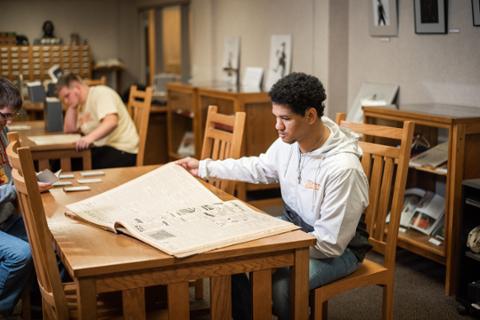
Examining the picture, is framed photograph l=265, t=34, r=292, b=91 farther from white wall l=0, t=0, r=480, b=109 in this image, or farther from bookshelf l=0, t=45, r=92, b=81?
bookshelf l=0, t=45, r=92, b=81

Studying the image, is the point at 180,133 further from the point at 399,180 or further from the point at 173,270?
the point at 173,270

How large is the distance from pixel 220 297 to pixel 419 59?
2.67 meters

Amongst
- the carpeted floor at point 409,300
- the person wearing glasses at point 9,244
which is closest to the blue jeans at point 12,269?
the person wearing glasses at point 9,244

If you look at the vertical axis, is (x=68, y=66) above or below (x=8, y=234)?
above

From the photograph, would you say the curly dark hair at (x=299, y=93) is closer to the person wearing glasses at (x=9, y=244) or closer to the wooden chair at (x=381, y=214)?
the wooden chair at (x=381, y=214)

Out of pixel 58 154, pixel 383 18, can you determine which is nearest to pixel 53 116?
pixel 58 154

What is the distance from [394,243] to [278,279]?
53 centimetres

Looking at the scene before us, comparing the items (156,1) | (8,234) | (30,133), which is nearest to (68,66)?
(156,1)

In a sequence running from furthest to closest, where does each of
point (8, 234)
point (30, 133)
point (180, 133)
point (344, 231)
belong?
point (180, 133)
point (30, 133)
point (8, 234)
point (344, 231)

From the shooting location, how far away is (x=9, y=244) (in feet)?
8.49

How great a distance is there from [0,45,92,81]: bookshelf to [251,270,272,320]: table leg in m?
6.44

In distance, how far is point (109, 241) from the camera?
1980 millimetres

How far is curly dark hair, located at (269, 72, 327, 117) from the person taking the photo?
89.7 inches

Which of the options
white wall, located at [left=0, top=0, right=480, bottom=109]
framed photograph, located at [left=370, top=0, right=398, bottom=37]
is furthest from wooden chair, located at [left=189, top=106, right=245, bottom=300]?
framed photograph, located at [left=370, top=0, right=398, bottom=37]
